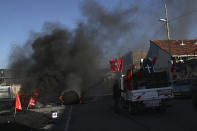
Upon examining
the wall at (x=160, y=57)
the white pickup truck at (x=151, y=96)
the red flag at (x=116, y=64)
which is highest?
the wall at (x=160, y=57)

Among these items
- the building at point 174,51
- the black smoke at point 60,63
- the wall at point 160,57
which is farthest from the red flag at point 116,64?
the wall at point 160,57


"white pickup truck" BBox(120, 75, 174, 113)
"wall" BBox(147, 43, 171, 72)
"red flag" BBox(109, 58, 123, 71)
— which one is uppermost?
"wall" BBox(147, 43, 171, 72)

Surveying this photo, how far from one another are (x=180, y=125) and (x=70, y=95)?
1127cm

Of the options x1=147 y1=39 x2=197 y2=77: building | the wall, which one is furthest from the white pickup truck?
the wall

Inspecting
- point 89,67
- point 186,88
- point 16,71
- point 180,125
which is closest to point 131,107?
point 180,125

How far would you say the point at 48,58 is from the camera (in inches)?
781

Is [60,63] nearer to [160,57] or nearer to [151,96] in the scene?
[151,96]

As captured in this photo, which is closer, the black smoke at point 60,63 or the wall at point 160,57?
the black smoke at point 60,63

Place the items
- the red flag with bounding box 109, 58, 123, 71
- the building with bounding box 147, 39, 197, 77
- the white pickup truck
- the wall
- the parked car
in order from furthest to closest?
the wall, the building with bounding box 147, 39, 197, 77, the red flag with bounding box 109, 58, 123, 71, the parked car, the white pickup truck

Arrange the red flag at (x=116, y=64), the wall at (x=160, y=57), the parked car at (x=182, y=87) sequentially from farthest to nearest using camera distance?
the wall at (x=160, y=57)
the red flag at (x=116, y=64)
the parked car at (x=182, y=87)

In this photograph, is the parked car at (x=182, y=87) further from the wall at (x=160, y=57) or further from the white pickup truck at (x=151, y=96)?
the wall at (x=160, y=57)

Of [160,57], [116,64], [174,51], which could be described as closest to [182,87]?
[116,64]

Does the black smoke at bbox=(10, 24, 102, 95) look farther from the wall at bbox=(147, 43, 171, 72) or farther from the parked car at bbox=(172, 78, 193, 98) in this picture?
the wall at bbox=(147, 43, 171, 72)

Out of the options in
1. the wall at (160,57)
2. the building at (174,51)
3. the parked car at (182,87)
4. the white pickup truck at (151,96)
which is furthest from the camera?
the wall at (160,57)
